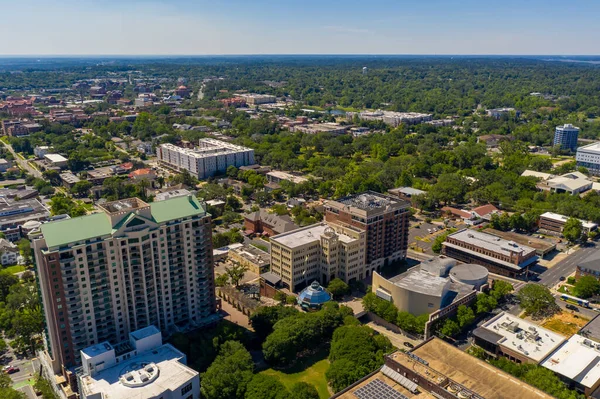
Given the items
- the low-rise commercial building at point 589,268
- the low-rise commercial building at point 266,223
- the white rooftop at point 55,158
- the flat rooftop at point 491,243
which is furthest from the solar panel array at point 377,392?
the white rooftop at point 55,158

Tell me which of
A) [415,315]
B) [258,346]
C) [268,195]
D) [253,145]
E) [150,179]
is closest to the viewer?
[258,346]

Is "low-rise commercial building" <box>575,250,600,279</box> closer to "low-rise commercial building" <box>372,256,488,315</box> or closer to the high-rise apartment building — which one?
"low-rise commercial building" <box>372,256,488,315</box>

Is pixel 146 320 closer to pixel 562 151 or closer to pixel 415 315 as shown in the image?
pixel 415 315

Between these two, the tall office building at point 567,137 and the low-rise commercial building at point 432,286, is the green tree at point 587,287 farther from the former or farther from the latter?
the tall office building at point 567,137

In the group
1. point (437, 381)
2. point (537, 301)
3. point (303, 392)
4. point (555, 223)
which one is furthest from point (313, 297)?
point (555, 223)

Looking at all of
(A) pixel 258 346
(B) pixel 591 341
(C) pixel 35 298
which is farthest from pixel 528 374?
(C) pixel 35 298

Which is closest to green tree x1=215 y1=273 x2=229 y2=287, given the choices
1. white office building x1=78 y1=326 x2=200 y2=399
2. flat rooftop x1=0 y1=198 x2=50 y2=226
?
white office building x1=78 y1=326 x2=200 y2=399

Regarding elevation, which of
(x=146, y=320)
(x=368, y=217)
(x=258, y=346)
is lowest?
(x=258, y=346)
